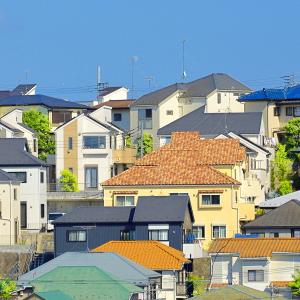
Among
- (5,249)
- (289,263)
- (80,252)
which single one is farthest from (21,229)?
(289,263)

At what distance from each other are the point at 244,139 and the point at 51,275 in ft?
74.4

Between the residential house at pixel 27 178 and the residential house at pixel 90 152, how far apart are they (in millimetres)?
8400

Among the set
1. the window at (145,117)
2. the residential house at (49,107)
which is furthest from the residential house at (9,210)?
the window at (145,117)

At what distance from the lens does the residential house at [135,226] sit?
59.5m

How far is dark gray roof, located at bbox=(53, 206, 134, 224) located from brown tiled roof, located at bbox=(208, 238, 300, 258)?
464cm

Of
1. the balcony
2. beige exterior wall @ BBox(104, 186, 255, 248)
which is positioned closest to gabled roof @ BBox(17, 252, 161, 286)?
beige exterior wall @ BBox(104, 186, 255, 248)

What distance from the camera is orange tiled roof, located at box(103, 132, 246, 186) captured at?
210 ft

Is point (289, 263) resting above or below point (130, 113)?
below

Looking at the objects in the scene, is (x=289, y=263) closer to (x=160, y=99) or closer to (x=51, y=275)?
(x=51, y=275)

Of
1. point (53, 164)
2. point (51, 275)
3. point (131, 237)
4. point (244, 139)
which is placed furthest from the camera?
point (53, 164)

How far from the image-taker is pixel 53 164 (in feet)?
261

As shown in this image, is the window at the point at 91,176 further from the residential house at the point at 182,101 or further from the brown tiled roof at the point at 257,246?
the brown tiled roof at the point at 257,246

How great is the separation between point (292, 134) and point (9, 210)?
17.3m

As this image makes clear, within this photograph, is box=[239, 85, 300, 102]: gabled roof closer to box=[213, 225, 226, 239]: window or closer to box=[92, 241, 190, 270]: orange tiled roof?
box=[213, 225, 226, 239]: window
